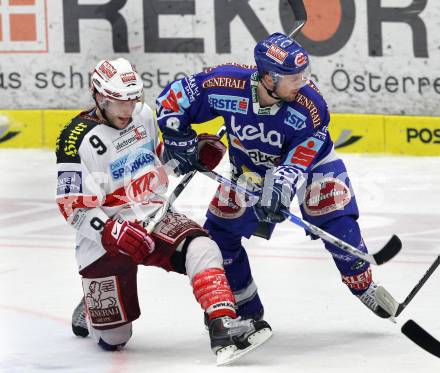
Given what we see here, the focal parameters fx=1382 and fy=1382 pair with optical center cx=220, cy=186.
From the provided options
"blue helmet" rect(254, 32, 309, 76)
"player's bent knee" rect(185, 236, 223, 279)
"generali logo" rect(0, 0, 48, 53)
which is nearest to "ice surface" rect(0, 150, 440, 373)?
"player's bent knee" rect(185, 236, 223, 279)

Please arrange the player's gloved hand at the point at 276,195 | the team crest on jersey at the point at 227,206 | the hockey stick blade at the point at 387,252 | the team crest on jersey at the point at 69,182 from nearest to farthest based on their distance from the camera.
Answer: the team crest on jersey at the point at 69,182 < the player's gloved hand at the point at 276,195 < the hockey stick blade at the point at 387,252 < the team crest on jersey at the point at 227,206

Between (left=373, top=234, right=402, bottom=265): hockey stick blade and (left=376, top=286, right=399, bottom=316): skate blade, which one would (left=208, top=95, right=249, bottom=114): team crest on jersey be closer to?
(left=373, top=234, right=402, bottom=265): hockey stick blade

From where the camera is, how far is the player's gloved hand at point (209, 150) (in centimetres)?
546

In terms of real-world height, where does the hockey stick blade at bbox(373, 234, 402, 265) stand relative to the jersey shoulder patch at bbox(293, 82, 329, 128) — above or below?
below

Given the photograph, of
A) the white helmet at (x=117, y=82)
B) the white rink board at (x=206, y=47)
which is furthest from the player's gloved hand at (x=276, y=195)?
the white rink board at (x=206, y=47)

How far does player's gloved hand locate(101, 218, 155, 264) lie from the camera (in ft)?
16.1

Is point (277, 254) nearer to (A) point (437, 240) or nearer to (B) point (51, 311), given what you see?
(A) point (437, 240)

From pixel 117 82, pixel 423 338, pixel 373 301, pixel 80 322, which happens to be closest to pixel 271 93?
pixel 117 82

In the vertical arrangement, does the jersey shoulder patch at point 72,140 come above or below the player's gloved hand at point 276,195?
above

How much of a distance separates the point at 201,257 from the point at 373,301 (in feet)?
2.85

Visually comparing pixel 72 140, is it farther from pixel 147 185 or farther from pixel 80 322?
pixel 80 322

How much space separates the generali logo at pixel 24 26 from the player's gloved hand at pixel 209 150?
4.47 metres

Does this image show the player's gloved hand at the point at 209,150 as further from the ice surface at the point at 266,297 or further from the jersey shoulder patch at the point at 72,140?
the ice surface at the point at 266,297

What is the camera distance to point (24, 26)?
974 centimetres
